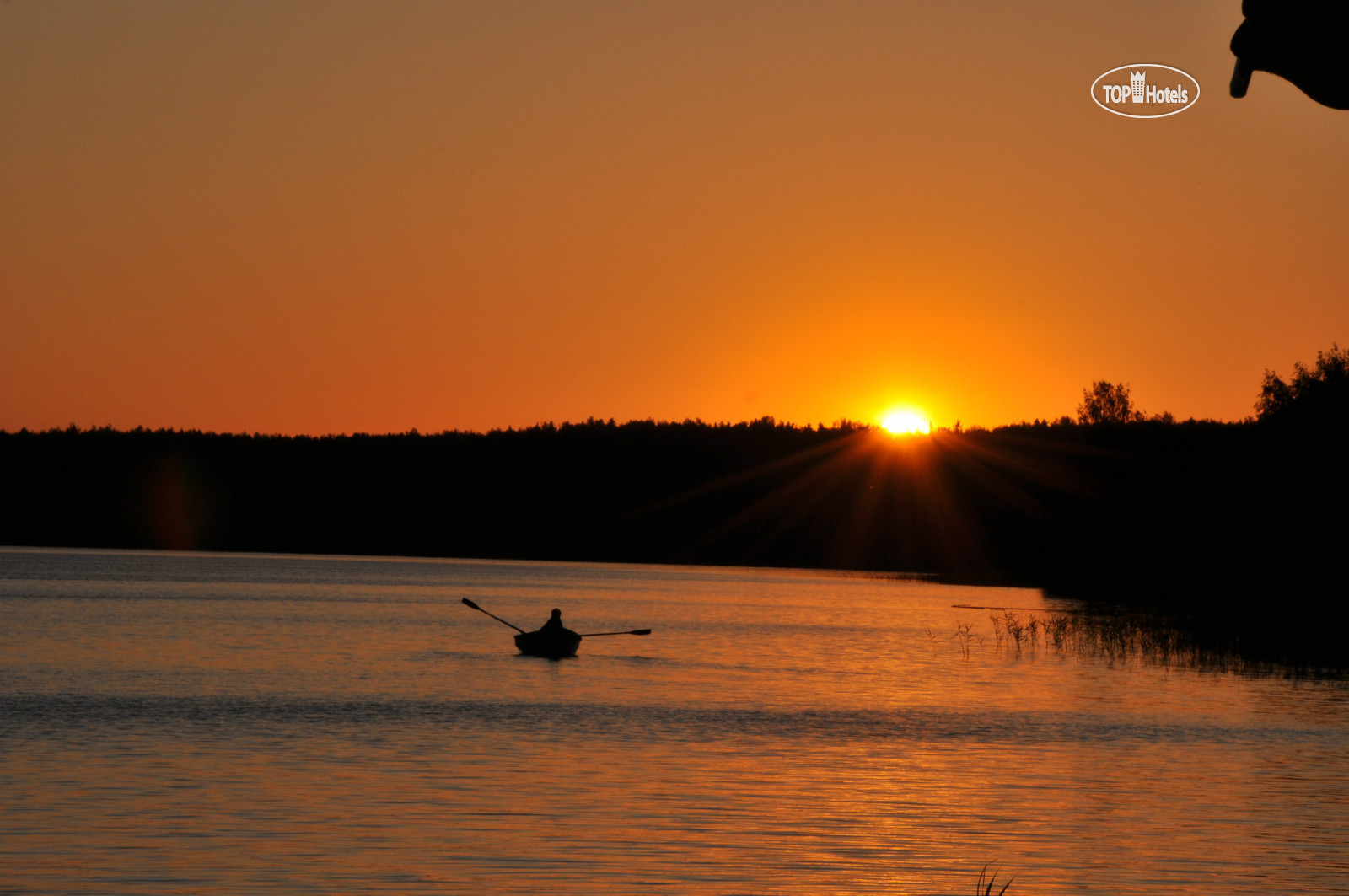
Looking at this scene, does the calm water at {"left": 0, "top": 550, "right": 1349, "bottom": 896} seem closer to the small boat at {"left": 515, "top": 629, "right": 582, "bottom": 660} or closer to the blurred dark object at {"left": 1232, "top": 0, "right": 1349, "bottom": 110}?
the small boat at {"left": 515, "top": 629, "right": 582, "bottom": 660}

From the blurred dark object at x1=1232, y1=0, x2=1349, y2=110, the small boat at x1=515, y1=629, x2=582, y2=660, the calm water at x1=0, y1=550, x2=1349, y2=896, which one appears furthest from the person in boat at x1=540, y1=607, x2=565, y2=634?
the blurred dark object at x1=1232, y1=0, x2=1349, y2=110

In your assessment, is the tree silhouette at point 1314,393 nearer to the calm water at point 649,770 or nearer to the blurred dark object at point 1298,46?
the calm water at point 649,770

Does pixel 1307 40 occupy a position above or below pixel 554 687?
above

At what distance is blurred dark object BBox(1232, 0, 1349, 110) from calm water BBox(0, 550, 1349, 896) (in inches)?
509

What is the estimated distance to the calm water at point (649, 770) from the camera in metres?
17.2

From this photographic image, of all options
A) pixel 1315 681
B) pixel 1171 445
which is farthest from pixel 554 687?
pixel 1171 445

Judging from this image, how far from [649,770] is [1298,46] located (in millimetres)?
21233

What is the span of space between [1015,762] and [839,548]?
15712 centimetres

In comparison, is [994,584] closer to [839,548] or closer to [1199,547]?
[1199,547]

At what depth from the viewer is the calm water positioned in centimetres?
1719

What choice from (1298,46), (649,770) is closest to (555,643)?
(649,770)

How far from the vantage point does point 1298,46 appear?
4.67m

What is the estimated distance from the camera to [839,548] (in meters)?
183

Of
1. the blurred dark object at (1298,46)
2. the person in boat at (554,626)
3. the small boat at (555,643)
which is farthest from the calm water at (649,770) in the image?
the blurred dark object at (1298,46)
